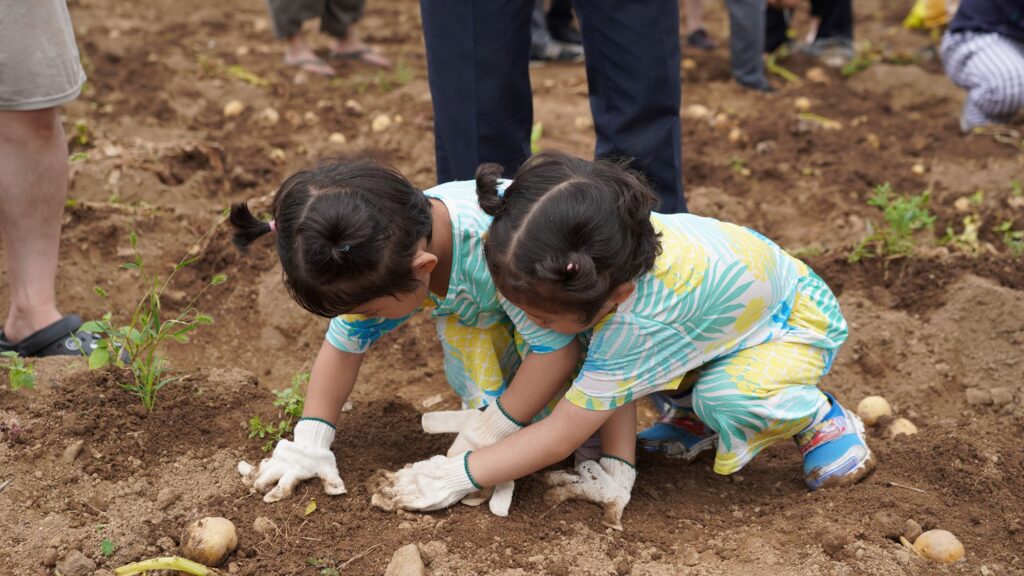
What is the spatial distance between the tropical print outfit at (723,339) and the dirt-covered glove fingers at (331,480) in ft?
1.78

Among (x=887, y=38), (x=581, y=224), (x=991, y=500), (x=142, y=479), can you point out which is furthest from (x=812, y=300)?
(x=887, y=38)

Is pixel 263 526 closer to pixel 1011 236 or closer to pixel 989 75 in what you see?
pixel 1011 236

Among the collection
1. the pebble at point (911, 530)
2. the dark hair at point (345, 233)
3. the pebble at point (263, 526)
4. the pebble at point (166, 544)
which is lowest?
the pebble at point (911, 530)

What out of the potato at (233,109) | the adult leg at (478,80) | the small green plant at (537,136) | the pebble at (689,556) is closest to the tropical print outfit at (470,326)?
the adult leg at (478,80)

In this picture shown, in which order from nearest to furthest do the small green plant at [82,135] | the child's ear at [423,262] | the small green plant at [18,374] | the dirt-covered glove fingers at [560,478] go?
the child's ear at [423,262] → the small green plant at [18,374] → the dirt-covered glove fingers at [560,478] → the small green plant at [82,135]

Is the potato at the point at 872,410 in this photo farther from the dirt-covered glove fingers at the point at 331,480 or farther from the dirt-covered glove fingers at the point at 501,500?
the dirt-covered glove fingers at the point at 331,480

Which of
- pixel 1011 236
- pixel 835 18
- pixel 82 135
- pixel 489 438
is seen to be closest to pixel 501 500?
pixel 489 438

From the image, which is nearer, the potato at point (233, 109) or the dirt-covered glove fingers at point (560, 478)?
the dirt-covered glove fingers at point (560, 478)

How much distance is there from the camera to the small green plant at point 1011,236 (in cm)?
336

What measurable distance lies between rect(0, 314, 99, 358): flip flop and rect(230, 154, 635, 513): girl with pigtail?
2.51 ft

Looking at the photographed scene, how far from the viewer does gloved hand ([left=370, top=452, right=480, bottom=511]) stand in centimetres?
210

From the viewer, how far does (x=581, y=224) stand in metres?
1.83

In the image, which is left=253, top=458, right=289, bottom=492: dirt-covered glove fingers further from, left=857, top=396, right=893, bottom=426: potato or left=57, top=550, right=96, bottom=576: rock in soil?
left=857, top=396, right=893, bottom=426: potato

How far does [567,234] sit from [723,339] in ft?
1.75
